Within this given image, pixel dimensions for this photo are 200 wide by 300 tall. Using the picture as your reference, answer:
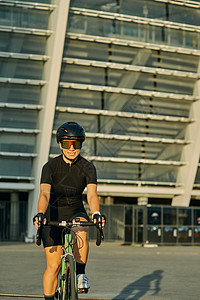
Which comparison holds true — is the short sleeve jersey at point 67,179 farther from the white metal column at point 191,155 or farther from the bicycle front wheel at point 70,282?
the white metal column at point 191,155

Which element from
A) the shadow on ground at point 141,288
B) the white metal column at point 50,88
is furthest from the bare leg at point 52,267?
the white metal column at point 50,88

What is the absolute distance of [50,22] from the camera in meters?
43.5

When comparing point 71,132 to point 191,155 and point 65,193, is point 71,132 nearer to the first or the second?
point 65,193

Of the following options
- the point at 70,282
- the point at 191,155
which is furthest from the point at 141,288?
the point at 191,155

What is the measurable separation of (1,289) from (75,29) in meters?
35.5

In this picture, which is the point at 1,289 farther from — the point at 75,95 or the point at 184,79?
the point at 184,79

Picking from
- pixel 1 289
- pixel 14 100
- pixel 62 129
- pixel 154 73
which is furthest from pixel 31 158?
pixel 62 129

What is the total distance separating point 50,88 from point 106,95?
5.44 metres

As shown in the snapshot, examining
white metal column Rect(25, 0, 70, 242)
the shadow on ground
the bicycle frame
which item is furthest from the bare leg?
white metal column Rect(25, 0, 70, 242)

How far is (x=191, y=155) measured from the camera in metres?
48.9

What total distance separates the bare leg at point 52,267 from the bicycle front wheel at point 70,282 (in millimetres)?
433

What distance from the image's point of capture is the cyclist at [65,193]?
231 inches

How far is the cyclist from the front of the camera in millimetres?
5871

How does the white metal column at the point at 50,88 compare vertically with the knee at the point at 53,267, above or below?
above
